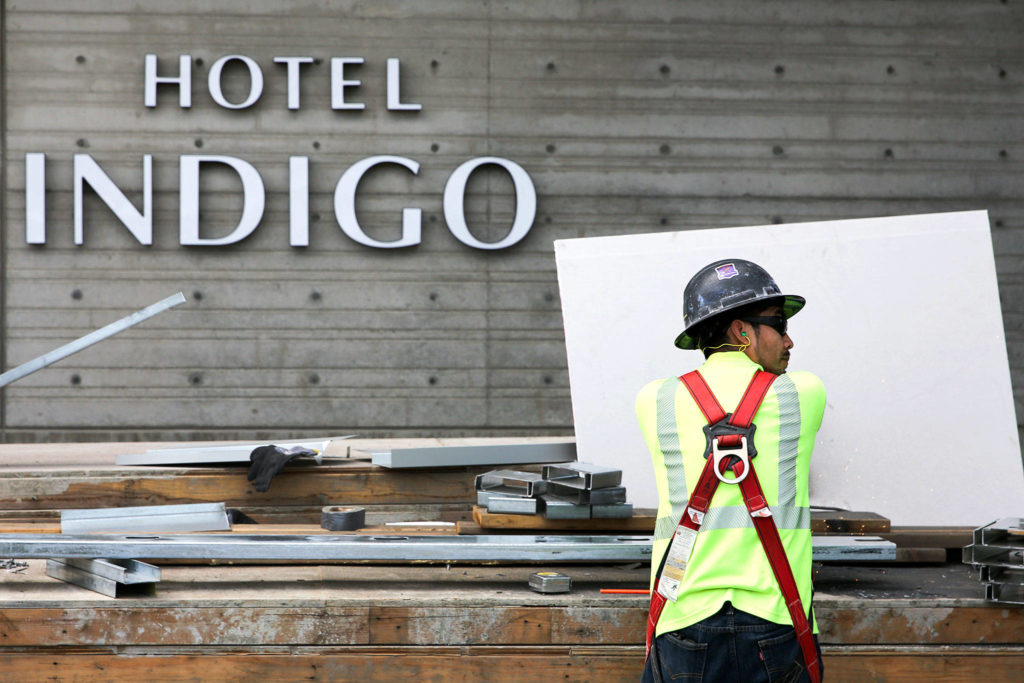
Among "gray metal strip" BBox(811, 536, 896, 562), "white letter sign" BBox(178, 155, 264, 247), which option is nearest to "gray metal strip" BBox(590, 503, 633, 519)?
"gray metal strip" BBox(811, 536, 896, 562)

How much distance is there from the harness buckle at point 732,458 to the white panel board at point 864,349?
1543 mm

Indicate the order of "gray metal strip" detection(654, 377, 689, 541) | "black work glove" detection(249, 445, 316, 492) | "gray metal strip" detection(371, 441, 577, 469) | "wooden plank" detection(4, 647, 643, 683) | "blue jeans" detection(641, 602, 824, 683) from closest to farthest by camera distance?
"blue jeans" detection(641, 602, 824, 683)
"gray metal strip" detection(654, 377, 689, 541)
"wooden plank" detection(4, 647, 643, 683)
"black work glove" detection(249, 445, 316, 492)
"gray metal strip" detection(371, 441, 577, 469)

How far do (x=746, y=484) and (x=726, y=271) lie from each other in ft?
1.82

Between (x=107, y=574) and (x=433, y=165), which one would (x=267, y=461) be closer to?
(x=107, y=574)

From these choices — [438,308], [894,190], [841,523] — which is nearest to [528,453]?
[841,523]

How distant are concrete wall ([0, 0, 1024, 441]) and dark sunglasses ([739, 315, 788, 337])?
16.1 feet

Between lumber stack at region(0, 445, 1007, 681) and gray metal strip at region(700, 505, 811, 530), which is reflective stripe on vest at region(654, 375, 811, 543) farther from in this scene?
lumber stack at region(0, 445, 1007, 681)

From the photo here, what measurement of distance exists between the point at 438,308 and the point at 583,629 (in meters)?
4.78

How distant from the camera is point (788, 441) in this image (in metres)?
2.10

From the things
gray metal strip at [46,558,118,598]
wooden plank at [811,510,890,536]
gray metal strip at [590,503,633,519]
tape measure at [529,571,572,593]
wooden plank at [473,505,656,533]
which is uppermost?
gray metal strip at [590,503,633,519]

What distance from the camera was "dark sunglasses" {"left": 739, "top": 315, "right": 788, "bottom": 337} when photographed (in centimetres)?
229

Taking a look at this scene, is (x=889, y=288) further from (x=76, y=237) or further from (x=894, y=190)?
(x=76, y=237)

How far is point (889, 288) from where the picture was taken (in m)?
3.75

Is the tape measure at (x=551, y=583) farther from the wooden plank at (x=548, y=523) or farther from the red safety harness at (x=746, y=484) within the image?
the red safety harness at (x=746, y=484)
